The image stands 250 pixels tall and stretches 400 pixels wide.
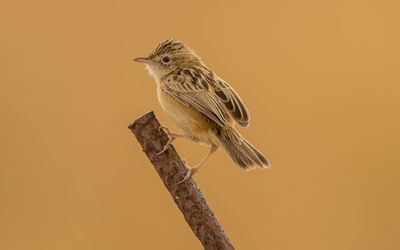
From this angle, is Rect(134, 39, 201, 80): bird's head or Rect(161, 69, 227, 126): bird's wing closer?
Rect(161, 69, 227, 126): bird's wing

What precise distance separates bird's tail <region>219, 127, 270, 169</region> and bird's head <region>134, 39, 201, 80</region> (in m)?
1.01

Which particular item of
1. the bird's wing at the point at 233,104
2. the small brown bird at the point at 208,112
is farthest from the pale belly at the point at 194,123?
the bird's wing at the point at 233,104

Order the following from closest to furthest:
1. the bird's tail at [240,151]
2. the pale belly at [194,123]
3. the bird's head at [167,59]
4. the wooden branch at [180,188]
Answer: the wooden branch at [180,188] < the bird's tail at [240,151] < the pale belly at [194,123] < the bird's head at [167,59]

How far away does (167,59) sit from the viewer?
434 centimetres

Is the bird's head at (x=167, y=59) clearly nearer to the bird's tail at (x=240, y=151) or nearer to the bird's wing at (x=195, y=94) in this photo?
the bird's wing at (x=195, y=94)

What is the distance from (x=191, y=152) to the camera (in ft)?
19.6

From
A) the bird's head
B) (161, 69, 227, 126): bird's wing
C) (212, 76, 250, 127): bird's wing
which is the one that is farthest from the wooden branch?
the bird's head

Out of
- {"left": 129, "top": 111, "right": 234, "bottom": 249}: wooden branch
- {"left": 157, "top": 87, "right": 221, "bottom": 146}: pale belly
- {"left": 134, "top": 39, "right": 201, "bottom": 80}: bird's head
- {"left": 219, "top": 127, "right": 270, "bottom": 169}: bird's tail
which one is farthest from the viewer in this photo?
{"left": 134, "top": 39, "right": 201, "bottom": 80}: bird's head

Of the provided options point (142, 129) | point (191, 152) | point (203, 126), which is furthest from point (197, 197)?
point (191, 152)

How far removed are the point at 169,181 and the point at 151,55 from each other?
5.70 ft

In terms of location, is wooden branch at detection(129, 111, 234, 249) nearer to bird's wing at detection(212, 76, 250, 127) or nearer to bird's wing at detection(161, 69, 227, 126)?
bird's wing at detection(161, 69, 227, 126)

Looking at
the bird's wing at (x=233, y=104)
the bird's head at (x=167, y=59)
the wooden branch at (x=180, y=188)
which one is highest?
the bird's head at (x=167, y=59)

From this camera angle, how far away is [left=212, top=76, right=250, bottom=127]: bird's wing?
11.3ft

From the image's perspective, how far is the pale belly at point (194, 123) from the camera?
3.57 m
